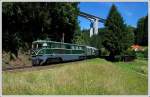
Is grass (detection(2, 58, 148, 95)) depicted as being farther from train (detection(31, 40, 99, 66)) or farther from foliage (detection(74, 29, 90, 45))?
train (detection(31, 40, 99, 66))

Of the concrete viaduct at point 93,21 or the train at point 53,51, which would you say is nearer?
the concrete viaduct at point 93,21

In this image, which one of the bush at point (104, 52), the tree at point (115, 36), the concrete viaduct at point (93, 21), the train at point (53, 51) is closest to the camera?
the concrete viaduct at point (93, 21)

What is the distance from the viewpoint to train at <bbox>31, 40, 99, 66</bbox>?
1763 centimetres

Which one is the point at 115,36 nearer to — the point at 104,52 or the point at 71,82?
the point at 104,52

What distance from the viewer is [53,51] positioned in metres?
18.5

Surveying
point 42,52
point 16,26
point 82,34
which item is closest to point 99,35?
point 82,34

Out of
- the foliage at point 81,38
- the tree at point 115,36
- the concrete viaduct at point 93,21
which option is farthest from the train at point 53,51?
the concrete viaduct at point 93,21

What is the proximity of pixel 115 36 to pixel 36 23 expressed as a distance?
4.21 metres

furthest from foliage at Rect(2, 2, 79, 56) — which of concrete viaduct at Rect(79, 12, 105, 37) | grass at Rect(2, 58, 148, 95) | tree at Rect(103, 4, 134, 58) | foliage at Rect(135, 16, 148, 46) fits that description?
foliage at Rect(135, 16, 148, 46)

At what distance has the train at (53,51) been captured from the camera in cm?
1763

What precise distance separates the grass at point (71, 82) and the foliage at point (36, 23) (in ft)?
6.76

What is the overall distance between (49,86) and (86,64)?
413cm

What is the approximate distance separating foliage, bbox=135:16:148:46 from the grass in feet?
5.52

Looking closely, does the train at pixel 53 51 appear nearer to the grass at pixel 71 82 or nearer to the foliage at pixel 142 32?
the grass at pixel 71 82
